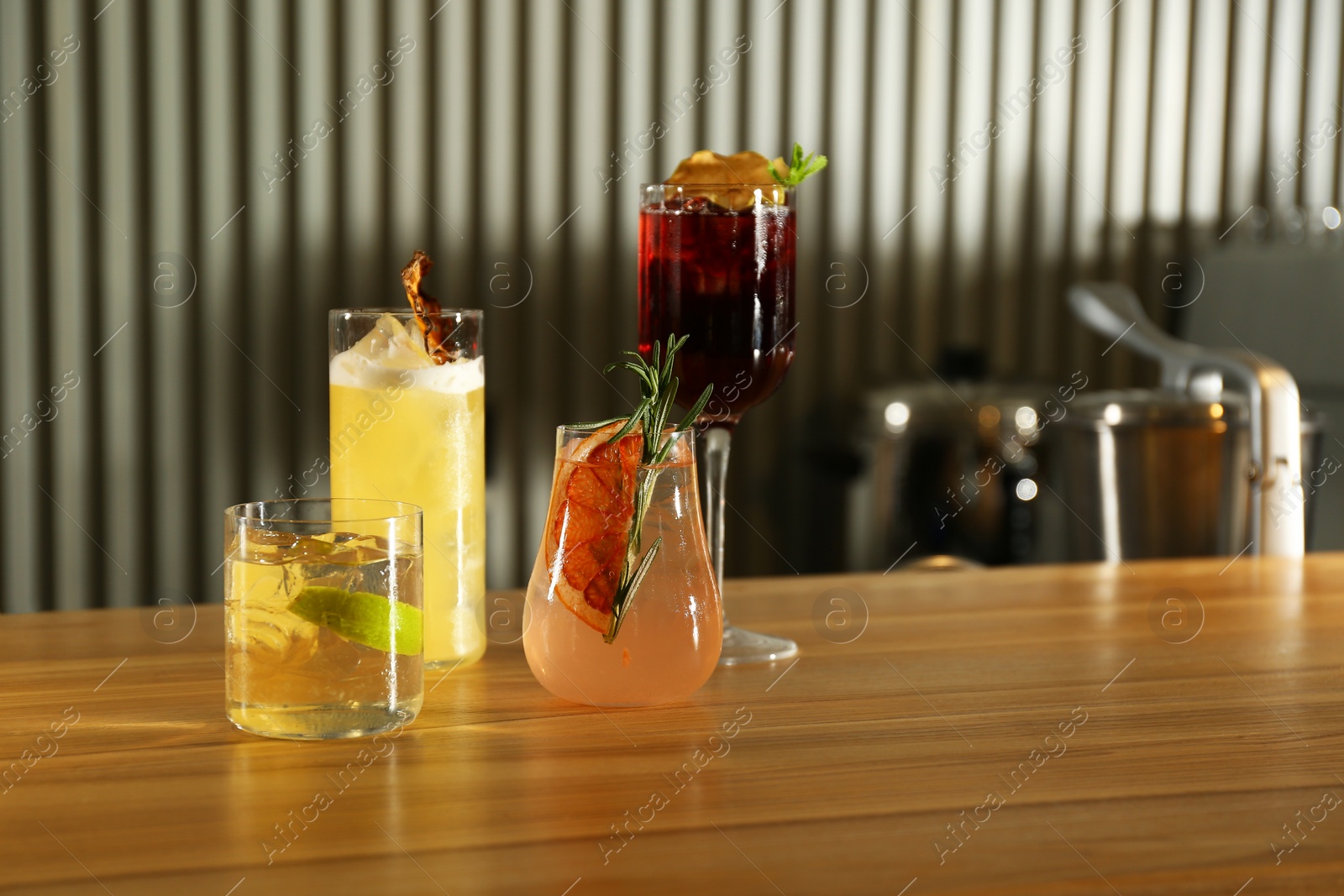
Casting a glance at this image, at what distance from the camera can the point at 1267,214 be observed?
288 cm

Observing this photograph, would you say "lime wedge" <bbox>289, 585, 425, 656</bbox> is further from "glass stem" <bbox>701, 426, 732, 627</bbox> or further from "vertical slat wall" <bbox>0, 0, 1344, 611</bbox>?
"vertical slat wall" <bbox>0, 0, 1344, 611</bbox>

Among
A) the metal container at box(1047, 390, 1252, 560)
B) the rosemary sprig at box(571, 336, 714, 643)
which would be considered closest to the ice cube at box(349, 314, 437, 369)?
the rosemary sprig at box(571, 336, 714, 643)

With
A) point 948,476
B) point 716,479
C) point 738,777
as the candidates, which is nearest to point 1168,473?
point 948,476

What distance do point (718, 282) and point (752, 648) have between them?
236mm

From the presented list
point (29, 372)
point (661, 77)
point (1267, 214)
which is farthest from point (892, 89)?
point (29, 372)

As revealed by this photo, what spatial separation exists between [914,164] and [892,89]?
0.54 feet

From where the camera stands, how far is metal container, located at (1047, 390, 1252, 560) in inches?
71.5

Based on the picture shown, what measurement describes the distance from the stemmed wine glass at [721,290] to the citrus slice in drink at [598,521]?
0.48ft

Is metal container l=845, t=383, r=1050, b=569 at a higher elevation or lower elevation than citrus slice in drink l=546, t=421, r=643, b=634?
lower

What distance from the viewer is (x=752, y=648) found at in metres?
0.82

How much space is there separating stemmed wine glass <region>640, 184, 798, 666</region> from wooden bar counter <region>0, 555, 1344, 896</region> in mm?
145

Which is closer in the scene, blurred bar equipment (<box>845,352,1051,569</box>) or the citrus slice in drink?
the citrus slice in drink

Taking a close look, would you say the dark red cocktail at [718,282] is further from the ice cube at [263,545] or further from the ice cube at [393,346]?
the ice cube at [263,545]

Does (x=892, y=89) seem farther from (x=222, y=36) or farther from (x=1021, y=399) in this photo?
(x=222, y=36)
